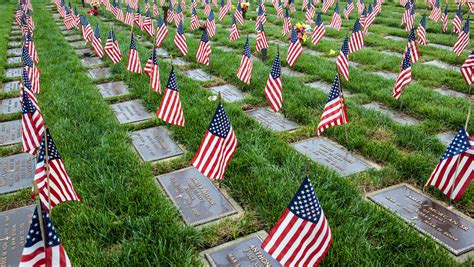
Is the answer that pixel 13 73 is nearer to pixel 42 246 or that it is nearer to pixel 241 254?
pixel 241 254

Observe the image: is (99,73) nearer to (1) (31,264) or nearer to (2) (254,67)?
(2) (254,67)

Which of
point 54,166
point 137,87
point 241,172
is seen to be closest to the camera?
point 54,166

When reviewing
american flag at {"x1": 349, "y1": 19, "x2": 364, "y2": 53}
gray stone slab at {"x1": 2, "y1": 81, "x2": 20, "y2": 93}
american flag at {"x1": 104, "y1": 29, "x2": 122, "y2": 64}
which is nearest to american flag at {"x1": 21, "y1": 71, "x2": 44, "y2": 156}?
gray stone slab at {"x1": 2, "y1": 81, "x2": 20, "y2": 93}

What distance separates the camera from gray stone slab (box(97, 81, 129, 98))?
7.88 meters

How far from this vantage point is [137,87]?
7965 millimetres

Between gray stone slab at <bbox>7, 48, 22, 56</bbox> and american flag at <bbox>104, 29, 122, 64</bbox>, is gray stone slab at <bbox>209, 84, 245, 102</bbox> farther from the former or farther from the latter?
gray stone slab at <bbox>7, 48, 22, 56</bbox>

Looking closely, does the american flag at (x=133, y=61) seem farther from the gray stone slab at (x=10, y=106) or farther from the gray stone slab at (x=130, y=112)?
the gray stone slab at (x=10, y=106)

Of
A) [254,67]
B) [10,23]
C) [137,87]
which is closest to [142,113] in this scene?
[137,87]

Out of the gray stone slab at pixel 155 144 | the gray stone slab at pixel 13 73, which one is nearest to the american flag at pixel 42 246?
the gray stone slab at pixel 155 144

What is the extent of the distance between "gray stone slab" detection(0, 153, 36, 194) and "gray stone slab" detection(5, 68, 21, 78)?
4579 millimetres

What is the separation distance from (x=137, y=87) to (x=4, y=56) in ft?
17.6

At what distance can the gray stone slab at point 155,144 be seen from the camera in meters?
5.40

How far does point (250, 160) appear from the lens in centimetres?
507

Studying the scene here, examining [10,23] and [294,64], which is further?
[10,23]
